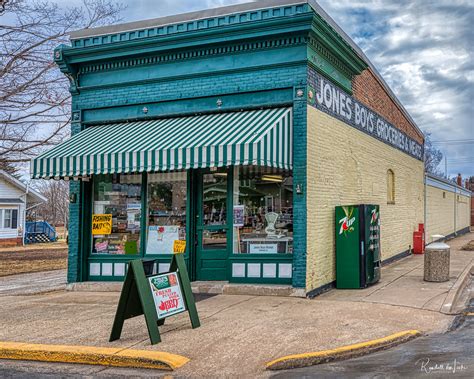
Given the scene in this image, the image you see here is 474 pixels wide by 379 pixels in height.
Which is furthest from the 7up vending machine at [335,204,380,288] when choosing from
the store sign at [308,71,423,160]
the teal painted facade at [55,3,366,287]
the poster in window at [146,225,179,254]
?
the poster in window at [146,225,179,254]

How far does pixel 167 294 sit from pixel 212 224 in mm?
3958

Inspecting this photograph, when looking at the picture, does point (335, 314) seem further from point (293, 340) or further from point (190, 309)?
point (190, 309)

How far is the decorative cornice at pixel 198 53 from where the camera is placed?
10.7 m

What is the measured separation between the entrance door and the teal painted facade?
53 cm

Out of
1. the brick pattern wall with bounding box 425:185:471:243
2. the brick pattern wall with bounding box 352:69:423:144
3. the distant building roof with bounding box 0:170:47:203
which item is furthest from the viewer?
the distant building roof with bounding box 0:170:47:203

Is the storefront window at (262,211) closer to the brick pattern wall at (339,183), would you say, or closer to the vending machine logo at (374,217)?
the brick pattern wall at (339,183)

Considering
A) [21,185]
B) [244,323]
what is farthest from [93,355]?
[21,185]

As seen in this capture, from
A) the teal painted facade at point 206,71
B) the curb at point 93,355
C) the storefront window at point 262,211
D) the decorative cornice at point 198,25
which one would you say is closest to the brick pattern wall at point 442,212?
the teal painted facade at point 206,71

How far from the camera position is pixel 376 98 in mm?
15695

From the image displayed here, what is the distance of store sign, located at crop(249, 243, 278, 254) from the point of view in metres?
10.9

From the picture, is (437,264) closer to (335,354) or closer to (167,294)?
(335,354)

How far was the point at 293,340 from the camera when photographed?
6949 mm

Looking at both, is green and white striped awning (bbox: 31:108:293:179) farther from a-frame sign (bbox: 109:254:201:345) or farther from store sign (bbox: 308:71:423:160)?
a-frame sign (bbox: 109:254:201:345)

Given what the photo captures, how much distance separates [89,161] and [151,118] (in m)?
1.95
